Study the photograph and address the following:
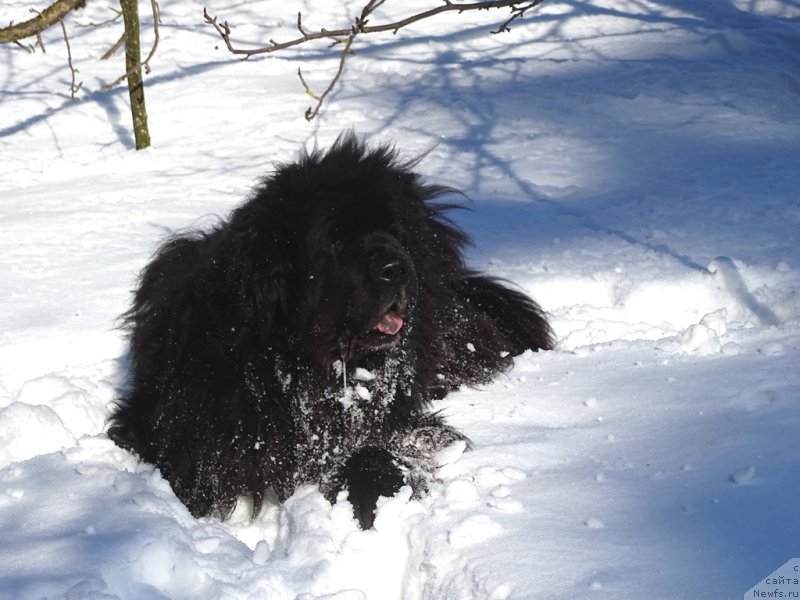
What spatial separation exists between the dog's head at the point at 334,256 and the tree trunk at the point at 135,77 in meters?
3.86

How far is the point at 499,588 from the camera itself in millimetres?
2111

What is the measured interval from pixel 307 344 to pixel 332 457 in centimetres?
40

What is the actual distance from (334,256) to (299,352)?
34 cm

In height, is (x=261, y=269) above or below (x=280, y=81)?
above

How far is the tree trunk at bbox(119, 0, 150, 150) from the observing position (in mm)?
6320

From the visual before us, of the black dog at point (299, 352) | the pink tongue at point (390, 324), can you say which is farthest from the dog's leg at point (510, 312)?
the pink tongue at point (390, 324)

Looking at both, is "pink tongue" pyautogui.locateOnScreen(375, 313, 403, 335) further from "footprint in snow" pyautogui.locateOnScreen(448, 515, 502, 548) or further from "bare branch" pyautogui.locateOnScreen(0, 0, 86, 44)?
"bare branch" pyautogui.locateOnScreen(0, 0, 86, 44)

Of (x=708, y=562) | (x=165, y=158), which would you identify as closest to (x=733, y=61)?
(x=165, y=158)

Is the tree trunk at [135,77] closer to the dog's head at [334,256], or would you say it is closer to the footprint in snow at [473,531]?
the dog's head at [334,256]

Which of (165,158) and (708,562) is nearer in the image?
(708,562)

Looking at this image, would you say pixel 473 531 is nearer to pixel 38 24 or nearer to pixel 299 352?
pixel 299 352

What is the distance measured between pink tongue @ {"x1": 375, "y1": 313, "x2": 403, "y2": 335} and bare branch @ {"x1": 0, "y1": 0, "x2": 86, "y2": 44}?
5.76ft

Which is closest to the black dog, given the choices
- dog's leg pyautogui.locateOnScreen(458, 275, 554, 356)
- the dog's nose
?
the dog's nose

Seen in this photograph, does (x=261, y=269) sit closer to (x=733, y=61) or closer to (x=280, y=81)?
(x=280, y=81)
